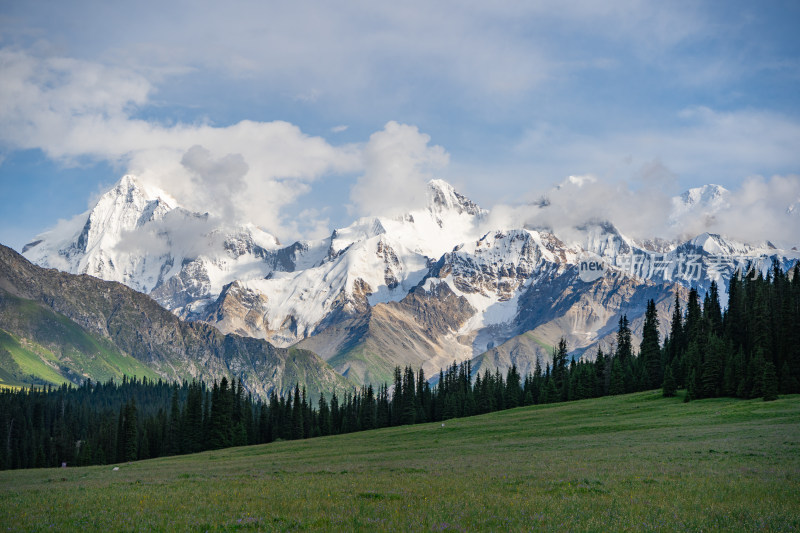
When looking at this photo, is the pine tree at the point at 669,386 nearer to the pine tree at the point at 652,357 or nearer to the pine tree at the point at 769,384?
the pine tree at the point at 769,384

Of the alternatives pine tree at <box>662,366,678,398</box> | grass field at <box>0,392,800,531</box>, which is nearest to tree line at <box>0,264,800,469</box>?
pine tree at <box>662,366,678,398</box>

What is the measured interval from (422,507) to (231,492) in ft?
37.2

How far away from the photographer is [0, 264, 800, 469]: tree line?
303 feet

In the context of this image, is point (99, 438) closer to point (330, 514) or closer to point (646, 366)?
point (646, 366)

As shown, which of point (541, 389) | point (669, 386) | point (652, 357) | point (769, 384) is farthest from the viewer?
point (541, 389)

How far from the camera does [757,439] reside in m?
45.0

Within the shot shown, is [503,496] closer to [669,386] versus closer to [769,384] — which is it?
[769,384]

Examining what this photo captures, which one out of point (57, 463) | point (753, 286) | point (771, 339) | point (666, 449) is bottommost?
point (57, 463)

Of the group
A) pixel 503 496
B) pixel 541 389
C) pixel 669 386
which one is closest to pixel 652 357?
pixel 541 389

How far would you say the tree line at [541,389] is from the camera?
92.3 metres

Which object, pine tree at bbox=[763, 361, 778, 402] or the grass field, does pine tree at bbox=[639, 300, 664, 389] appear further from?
the grass field

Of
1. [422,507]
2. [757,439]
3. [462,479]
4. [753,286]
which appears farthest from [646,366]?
[422,507]

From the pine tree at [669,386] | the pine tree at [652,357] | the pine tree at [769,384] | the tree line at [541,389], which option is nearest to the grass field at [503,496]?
the pine tree at [769,384]

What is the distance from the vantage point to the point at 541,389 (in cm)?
15800
